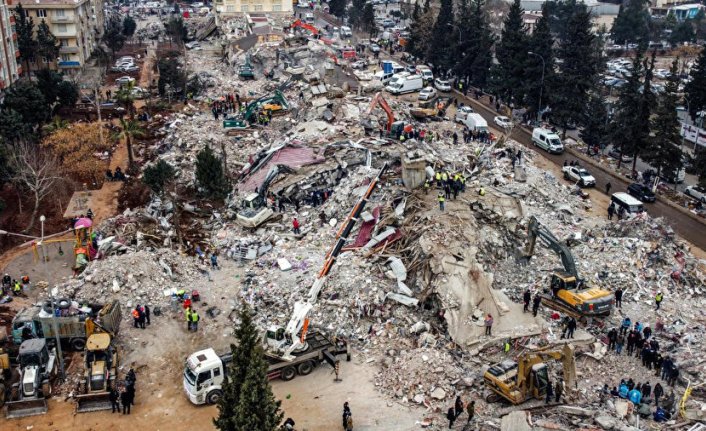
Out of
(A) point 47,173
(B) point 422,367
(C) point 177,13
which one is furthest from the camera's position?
(C) point 177,13

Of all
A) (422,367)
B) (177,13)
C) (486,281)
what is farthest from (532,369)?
(177,13)

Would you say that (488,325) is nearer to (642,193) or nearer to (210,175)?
(210,175)

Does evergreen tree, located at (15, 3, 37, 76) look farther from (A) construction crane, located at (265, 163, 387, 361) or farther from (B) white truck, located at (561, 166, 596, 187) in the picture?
(B) white truck, located at (561, 166, 596, 187)

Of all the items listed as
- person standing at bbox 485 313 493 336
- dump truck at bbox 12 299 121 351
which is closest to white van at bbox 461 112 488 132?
person standing at bbox 485 313 493 336

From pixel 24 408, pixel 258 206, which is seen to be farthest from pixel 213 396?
pixel 258 206

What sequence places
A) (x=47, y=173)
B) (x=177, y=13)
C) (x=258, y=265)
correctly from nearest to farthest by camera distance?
(x=258, y=265), (x=47, y=173), (x=177, y=13)

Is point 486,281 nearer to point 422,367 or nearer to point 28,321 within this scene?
point 422,367
